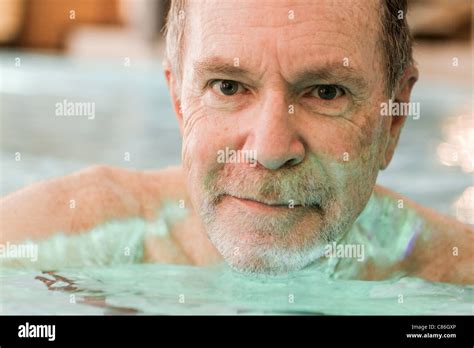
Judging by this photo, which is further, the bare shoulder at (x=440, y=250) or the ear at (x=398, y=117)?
the bare shoulder at (x=440, y=250)

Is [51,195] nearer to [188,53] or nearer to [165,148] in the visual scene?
[188,53]

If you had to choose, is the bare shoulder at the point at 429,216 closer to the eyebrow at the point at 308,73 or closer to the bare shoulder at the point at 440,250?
the bare shoulder at the point at 440,250

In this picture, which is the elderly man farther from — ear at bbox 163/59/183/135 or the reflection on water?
the reflection on water

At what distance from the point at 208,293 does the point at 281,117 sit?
2.20 feet

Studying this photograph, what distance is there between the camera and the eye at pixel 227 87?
7.98 feet

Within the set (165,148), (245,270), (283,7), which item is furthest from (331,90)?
(165,148)

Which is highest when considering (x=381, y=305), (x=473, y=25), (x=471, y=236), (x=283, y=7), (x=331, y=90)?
(x=473, y=25)

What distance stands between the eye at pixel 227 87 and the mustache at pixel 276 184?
20 cm

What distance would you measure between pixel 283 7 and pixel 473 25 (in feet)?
34.6

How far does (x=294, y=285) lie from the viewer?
9.07ft
